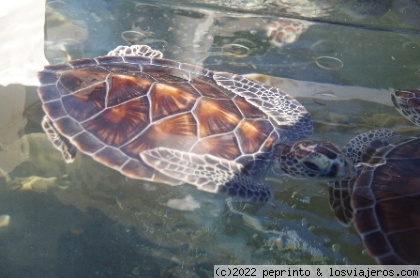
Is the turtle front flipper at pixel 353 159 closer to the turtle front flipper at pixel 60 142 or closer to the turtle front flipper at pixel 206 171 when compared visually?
the turtle front flipper at pixel 206 171

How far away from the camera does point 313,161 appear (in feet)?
8.61

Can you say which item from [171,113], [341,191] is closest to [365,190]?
[341,191]

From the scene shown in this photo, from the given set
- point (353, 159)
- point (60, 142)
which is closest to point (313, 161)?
point (353, 159)

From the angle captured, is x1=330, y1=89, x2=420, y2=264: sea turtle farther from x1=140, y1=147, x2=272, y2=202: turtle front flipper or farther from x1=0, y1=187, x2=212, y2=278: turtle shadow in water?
x1=0, y1=187, x2=212, y2=278: turtle shadow in water

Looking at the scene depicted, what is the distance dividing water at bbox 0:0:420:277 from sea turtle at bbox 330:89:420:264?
0.09 meters

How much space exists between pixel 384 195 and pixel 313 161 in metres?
0.44

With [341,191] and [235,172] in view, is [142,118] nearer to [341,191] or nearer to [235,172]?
[235,172]

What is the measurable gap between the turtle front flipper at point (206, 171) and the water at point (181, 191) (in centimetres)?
14

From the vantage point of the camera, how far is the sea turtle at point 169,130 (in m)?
2.62

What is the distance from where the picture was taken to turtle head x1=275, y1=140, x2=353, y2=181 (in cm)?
262

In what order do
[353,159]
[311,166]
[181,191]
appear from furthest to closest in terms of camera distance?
[353,159], [181,191], [311,166]

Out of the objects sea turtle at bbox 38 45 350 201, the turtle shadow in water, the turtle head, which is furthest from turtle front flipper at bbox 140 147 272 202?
the turtle shadow in water

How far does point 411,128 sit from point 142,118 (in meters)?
2.03

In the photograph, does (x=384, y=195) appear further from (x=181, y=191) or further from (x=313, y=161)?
(x=181, y=191)
